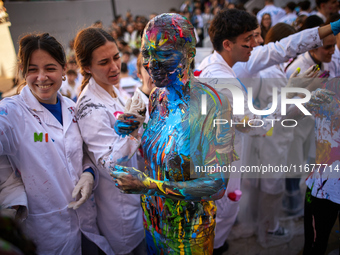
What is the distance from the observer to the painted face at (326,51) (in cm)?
242

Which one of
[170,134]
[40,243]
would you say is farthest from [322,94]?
[40,243]

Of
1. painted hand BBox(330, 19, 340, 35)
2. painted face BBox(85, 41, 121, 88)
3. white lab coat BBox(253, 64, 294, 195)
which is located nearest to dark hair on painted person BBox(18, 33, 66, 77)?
painted face BBox(85, 41, 121, 88)

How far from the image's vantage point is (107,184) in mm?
1854

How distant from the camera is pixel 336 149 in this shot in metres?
1.79

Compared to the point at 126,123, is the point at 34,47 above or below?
above

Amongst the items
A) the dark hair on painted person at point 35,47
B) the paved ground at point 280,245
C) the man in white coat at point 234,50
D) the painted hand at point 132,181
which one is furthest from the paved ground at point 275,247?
the dark hair on painted person at point 35,47

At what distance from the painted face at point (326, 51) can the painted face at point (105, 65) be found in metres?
1.97

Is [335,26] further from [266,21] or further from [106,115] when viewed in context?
[266,21]

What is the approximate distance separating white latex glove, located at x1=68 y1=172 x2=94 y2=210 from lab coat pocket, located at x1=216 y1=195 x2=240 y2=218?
1.21 meters

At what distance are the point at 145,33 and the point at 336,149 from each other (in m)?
1.53

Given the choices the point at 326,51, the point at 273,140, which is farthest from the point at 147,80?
the point at 326,51

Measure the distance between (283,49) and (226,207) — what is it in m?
1.57

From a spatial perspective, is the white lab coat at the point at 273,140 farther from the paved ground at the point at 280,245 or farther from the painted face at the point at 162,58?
the painted face at the point at 162,58

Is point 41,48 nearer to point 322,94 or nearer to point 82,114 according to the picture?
point 82,114
